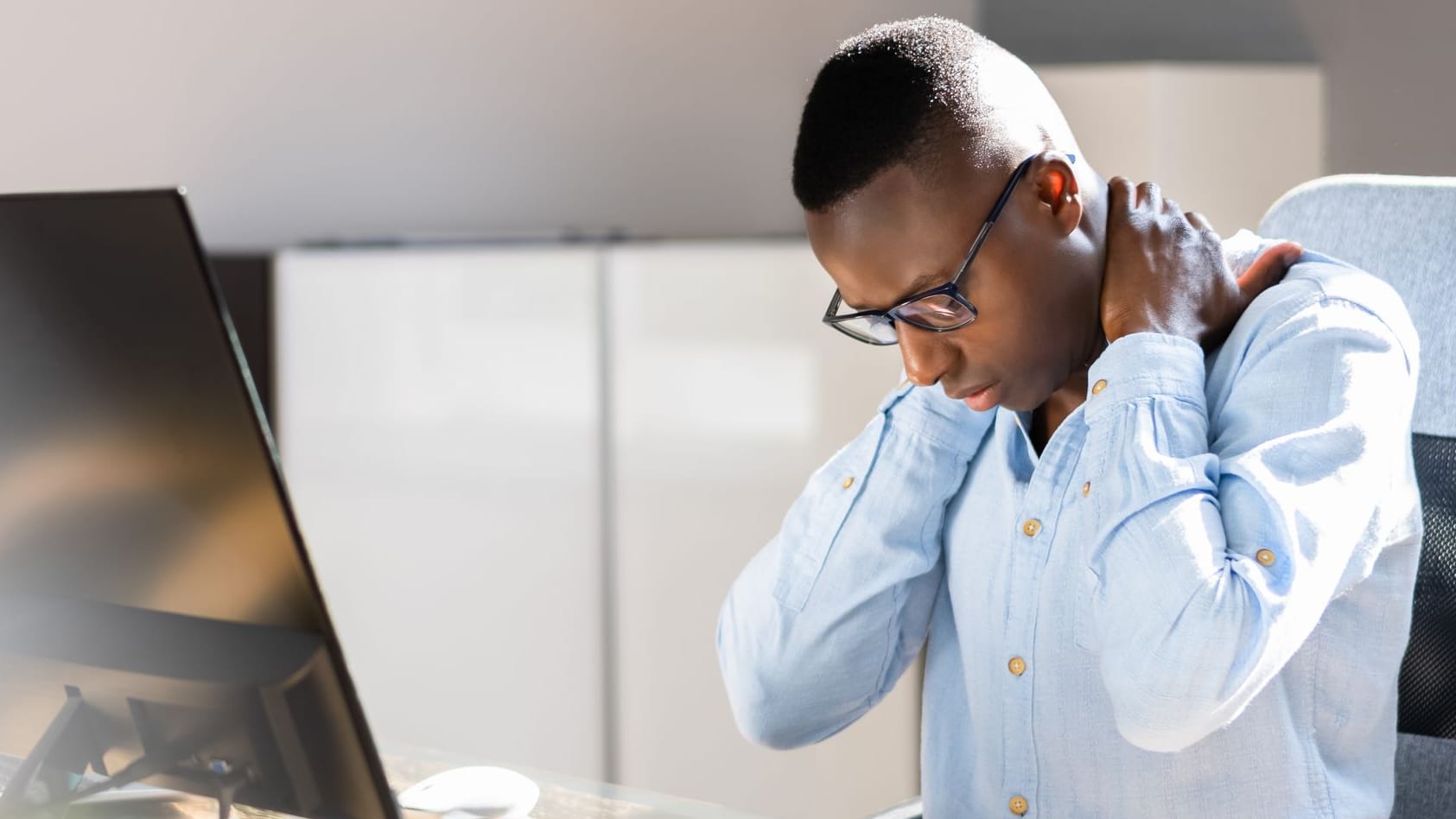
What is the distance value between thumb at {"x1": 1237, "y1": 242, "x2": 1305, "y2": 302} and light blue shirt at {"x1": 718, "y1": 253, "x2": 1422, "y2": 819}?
0.06 feet

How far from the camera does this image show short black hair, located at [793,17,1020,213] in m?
1.07

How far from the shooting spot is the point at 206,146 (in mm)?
2154

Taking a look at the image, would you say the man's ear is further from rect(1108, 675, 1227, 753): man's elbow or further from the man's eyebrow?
rect(1108, 675, 1227, 753): man's elbow

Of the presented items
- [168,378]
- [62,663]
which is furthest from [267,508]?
[62,663]

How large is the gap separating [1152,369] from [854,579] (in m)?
0.31

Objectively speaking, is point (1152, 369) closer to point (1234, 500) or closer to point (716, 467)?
point (1234, 500)

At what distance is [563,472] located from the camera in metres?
2.31

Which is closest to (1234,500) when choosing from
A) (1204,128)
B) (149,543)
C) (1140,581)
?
(1140,581)

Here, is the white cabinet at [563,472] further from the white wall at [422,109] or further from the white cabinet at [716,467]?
the white wall at [422,109]

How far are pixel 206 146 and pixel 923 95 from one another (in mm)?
1397

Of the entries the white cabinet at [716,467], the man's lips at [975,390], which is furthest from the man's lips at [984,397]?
the white cabinet at [716,467]

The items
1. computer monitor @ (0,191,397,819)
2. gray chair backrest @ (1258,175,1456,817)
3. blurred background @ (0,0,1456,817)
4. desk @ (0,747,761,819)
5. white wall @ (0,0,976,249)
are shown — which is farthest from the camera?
blurred background @ (0,0,1456,817)

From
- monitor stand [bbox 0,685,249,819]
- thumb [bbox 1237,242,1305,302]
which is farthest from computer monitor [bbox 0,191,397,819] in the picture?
thumb [bbox 1237,242,1305,302]

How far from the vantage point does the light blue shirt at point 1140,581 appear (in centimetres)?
99
